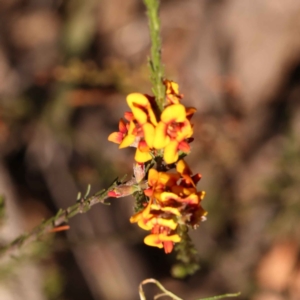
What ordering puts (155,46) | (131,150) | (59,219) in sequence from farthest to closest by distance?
(131,150), (59,219), (155,46)

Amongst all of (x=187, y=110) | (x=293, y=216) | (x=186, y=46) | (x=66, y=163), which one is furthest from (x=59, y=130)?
(x=187, y=110)

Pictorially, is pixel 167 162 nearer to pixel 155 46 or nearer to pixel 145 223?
pixel 145 223

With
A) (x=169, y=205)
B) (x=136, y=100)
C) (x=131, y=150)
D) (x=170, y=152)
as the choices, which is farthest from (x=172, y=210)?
(x=131, y=150)

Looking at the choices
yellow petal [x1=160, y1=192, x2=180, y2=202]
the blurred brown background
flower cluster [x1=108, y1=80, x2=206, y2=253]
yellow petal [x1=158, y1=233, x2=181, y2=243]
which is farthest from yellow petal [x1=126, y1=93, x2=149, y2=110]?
the blurred brown background

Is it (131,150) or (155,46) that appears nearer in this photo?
(155,46)

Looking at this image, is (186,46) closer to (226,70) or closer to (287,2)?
(226,70)

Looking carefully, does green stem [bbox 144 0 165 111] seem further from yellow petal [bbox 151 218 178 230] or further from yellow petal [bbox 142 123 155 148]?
yellow petal [bbox 151 218 178 230]

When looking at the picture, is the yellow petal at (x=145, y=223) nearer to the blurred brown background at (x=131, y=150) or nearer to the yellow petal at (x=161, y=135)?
the yellow petal at (x=161, y=135)
